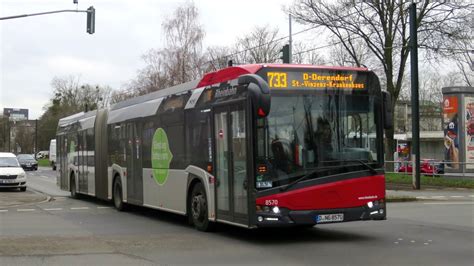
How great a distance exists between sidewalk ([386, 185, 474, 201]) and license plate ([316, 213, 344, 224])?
10.7 m

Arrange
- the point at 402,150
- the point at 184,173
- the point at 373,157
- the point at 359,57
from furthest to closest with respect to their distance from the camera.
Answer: the point at 402,150 < the point at 359,57 < the point at 184,173 < the point at 373,157

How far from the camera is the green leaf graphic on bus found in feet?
43.3

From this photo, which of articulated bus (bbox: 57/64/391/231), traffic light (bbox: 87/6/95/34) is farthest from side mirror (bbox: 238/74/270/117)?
traffic light (bbox: 87/6/95/34)

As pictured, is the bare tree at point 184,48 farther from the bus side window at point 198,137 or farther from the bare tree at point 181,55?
the bus side window at point 198,137

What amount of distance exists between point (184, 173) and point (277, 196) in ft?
10.4

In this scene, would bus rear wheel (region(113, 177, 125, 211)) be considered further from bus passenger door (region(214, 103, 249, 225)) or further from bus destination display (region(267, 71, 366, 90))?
bus destination display (region(267, 71, 366, 90))

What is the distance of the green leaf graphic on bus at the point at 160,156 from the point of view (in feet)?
43.3

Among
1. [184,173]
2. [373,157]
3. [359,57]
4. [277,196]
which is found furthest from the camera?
[359,57]

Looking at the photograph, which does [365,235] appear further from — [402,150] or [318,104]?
[402,150]

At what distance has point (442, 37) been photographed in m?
31.8

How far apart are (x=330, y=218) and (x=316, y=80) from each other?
2.38 m

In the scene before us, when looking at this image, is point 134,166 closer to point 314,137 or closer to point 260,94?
point 314,137

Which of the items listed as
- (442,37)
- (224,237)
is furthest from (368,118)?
(442,37)

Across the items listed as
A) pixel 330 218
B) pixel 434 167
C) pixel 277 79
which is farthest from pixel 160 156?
pixel 434 167
